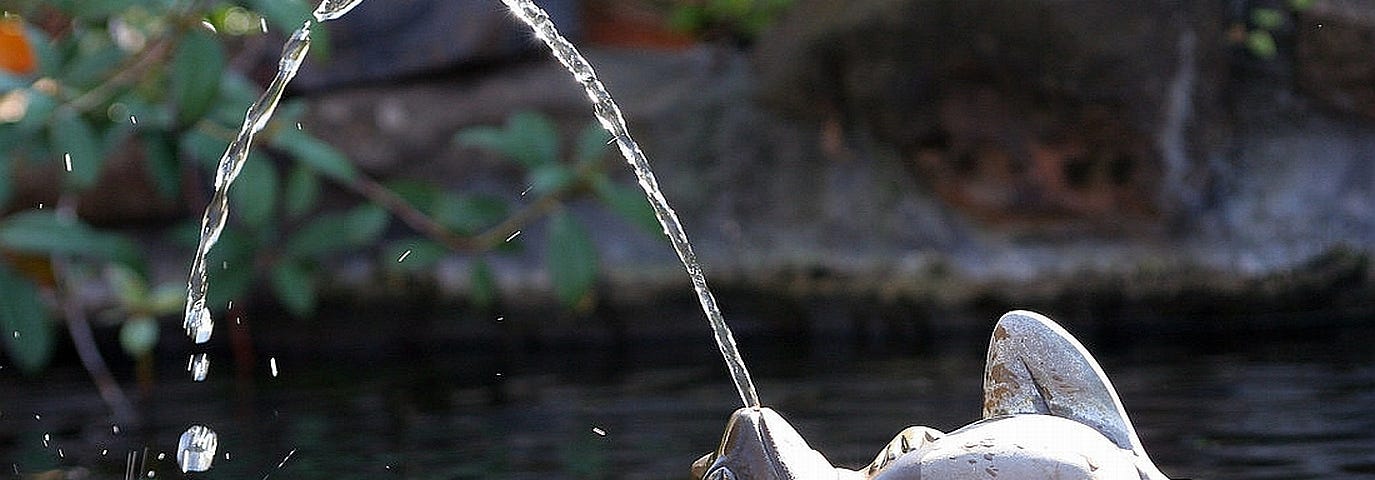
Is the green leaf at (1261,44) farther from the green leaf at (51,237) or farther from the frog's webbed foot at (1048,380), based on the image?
the frog's webbed foot at (1048,380)

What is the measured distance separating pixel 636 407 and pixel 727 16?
245 cm

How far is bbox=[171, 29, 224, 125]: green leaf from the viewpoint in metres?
→ 3.48

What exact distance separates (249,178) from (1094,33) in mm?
2116

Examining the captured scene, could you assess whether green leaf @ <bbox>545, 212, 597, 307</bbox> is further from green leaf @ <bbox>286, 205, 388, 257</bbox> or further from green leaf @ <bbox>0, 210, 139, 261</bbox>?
green leaf @ <bbox>0, 210, 139, 261</bbox>

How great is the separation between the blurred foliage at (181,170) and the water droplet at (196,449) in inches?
21.3

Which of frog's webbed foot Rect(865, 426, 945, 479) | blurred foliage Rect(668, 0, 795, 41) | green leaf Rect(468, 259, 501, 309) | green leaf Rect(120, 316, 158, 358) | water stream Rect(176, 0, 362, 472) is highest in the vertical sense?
blurred foliage Rect(668, 0, 795, 41)

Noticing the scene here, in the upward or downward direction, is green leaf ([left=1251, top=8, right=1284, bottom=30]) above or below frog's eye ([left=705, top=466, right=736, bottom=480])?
above

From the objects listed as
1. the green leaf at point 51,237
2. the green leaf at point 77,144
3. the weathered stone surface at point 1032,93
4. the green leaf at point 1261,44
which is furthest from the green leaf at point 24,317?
the green leaf at point 1261,44

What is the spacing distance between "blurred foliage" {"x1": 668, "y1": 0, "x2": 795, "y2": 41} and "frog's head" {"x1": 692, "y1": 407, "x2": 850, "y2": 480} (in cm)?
394

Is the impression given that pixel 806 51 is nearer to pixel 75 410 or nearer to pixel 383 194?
pixel 383 194

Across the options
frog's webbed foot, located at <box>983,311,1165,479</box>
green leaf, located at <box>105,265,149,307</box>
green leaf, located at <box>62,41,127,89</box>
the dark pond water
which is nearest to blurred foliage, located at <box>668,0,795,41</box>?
the dark pond water

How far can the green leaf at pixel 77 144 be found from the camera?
3461 mm

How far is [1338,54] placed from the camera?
4422 millimetres

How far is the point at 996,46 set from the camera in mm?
4434
